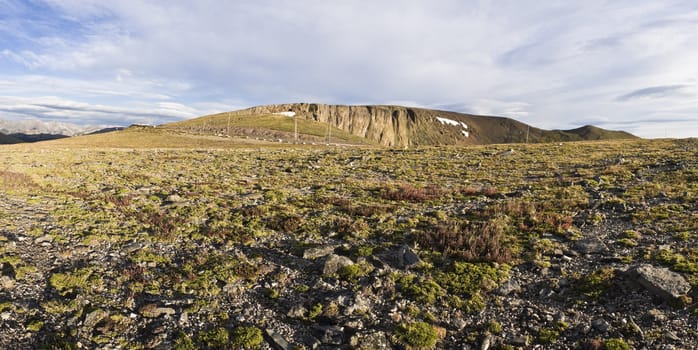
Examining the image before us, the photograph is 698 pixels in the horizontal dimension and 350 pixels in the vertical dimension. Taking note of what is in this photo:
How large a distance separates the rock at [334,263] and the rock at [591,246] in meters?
8.73

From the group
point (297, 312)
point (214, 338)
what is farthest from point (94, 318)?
point (297, 312)

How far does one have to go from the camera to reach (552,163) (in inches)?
1358

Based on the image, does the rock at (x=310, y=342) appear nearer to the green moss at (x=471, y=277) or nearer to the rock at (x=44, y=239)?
Answer: the green moss at (x=471, y=277)

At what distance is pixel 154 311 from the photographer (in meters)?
Answer: 9.48

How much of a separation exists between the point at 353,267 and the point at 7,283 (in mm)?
10677

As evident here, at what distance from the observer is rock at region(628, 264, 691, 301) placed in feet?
30.2

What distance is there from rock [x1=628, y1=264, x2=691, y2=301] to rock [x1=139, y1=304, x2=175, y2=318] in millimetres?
13275

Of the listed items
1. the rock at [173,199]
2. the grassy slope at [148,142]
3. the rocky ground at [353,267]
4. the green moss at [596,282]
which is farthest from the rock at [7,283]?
the grassy slope at [148,142]

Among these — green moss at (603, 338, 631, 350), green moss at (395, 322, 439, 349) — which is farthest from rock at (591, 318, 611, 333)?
green moss at (395, 322, 439, 349)

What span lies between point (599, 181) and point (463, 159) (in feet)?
55.6

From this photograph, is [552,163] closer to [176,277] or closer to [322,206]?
[322,206]

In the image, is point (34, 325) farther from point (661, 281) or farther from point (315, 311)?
point (661, 281)

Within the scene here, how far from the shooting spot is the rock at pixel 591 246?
1263 centimetres

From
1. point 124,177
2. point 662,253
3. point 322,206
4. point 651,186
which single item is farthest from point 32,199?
point 651,186
